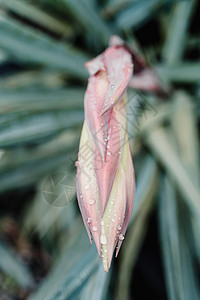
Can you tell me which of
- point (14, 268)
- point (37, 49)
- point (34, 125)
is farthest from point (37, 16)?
point (14, 268)

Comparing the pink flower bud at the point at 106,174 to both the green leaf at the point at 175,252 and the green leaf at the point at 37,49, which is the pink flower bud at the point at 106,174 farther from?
the green leaf at the point at 37,49

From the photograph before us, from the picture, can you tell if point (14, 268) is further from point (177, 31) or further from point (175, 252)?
point (177, 31)

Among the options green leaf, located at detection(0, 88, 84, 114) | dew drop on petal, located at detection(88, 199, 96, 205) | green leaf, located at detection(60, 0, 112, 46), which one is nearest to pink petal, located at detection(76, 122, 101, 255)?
dew drop on petal, located at detection(88, 199, 96, 205)

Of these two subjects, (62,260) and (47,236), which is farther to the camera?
(47,236)

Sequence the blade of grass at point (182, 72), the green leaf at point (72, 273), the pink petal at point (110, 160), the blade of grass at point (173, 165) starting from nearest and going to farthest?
the pink petal at point (110, 160) < the green leaf at point (72, 273) < the blade of grass at point (173, 165) < the blade of grass at point (182, 72)

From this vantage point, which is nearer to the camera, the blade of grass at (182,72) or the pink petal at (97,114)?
the pink petal at (97,114)

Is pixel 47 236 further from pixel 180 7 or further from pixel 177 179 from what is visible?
pixel 180 7

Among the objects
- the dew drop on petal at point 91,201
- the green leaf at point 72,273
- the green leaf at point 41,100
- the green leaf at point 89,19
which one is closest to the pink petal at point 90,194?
the dew drop on petal at point 91,201

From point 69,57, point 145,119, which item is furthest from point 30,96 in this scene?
point 145,119

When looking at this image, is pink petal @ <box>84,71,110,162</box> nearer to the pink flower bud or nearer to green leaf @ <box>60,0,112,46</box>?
the pink flower bud
